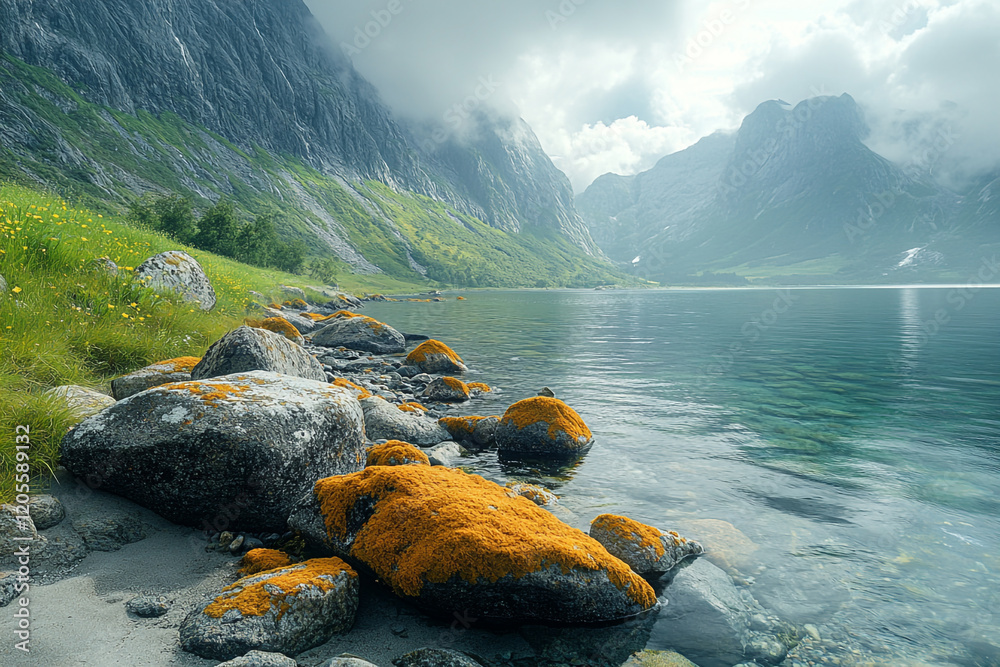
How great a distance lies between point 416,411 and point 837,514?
1090 cm

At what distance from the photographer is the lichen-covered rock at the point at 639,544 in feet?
22.3

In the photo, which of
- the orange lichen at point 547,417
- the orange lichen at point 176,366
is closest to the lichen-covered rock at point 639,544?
the orange lichen at point 547,417

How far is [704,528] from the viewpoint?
8664 mm

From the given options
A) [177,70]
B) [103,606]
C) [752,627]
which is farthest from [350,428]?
[177,70]

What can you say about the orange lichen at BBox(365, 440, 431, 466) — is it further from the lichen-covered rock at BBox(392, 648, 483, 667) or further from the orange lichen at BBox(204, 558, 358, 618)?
the lichen-covered rock at BBox(392, 648, 483, 667)

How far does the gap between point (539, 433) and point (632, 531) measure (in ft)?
17.9

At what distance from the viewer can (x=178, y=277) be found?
15.5m

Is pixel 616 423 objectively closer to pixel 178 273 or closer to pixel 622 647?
pixel 622 647

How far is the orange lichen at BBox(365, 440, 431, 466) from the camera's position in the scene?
8.85 m

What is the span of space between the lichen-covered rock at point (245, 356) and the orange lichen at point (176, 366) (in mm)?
Result: 398

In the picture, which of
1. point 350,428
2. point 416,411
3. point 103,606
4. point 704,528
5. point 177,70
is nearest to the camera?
point 103,606

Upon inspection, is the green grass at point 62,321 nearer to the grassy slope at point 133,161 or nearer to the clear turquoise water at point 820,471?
the clear turquoise water at point 820,471

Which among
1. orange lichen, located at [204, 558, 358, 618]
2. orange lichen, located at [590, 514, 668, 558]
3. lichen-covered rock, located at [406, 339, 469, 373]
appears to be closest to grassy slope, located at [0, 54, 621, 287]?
lichen-covered rock, located at [406, 339, 469, 373]

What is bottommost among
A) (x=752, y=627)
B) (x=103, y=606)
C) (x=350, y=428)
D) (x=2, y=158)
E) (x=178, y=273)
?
(x=752, y=627)
